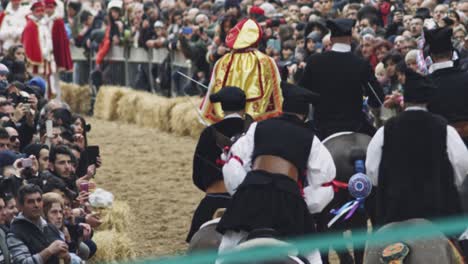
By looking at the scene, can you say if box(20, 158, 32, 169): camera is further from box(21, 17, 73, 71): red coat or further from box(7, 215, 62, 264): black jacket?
box(21, 17, 73, 71): red coat

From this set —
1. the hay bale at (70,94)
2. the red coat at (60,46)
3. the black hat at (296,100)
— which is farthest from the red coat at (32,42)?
the black hat at (296,100)

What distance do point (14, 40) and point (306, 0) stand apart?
212 inches

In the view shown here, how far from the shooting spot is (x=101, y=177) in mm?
20141

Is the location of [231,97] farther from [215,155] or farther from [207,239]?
[207,239]

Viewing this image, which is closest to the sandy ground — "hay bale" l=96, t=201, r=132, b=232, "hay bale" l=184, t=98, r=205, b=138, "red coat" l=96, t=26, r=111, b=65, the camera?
"hay bale" l=184, t=98, r=205, b=138

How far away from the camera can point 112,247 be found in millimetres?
13125

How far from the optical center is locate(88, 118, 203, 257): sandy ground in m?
15.8

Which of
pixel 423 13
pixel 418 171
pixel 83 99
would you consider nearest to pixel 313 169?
pixel 418 171

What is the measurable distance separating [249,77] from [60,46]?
12.3m

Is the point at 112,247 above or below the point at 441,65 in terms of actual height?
below

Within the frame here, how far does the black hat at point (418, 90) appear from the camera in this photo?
10.4m

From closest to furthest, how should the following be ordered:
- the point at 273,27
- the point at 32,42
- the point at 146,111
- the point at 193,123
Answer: the point at 273,27 → the point at 193,123 → the point at 32,42 → the point at 146,111

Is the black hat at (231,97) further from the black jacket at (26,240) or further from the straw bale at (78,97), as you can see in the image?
the straw bale at (78,97)

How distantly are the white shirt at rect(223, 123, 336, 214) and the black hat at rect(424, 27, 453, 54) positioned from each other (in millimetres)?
2369
